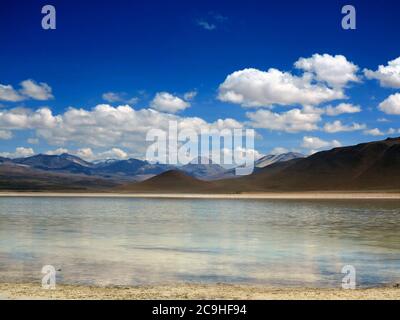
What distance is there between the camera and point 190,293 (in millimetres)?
10477

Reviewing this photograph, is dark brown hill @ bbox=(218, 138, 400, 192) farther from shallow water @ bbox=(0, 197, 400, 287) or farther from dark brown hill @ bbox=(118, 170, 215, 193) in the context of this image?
shallow water @ bbox=(0, 197, 400, 287)

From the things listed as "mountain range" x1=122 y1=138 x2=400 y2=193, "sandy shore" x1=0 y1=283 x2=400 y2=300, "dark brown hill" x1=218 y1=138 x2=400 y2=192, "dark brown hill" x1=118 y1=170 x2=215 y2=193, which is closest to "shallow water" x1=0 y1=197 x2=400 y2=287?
"sandy shore" x1=0 y1=283 x2=400 y2=300

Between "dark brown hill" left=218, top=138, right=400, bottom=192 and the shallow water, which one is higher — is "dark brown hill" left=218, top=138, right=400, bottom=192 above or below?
above

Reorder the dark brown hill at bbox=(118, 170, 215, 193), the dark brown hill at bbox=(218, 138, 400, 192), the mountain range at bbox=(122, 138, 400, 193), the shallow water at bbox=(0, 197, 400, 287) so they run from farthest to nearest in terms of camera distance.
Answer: the dark brown hill at bbox=(118, 170, 215, 193)
the mountain range at bbox=(122, 138, 400, 193)
the dark brown hill at bbox=(218, 138, 400, 192)
the shallow water at bbox=(0, 197, 400, 287)

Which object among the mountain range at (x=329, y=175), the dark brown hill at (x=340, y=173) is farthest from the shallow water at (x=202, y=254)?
the mountain range at (x=329, y=175)

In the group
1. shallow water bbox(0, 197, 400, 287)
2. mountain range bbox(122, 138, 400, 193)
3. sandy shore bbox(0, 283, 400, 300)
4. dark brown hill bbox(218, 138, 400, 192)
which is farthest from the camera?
mountain range bbox(122, 138, 400, 193)

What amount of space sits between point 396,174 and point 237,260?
121 m

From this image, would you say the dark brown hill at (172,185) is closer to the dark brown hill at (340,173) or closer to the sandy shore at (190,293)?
the dark brown hill at (340,173)

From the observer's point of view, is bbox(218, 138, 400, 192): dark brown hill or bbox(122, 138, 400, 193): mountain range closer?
bbox(218, 138, 400, 192): dark brown hill

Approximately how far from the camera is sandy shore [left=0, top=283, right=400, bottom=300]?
9.98 m

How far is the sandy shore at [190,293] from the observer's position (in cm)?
998

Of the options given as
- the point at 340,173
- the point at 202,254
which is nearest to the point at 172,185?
the point at 340,173

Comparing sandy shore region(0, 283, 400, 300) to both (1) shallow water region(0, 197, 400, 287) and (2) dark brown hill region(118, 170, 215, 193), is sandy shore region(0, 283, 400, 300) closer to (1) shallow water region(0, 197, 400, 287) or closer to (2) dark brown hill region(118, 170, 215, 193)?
(1) shallow water region(0, 197, 400, 287)

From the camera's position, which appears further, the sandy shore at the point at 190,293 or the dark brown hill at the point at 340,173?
the dark brown hill at the point at 340,173
